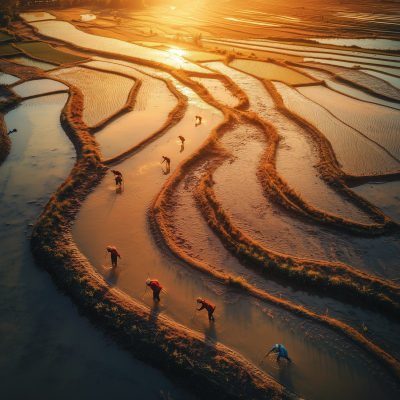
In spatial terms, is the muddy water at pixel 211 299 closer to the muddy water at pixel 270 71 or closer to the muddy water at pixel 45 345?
the muddy water at pixel 45 345

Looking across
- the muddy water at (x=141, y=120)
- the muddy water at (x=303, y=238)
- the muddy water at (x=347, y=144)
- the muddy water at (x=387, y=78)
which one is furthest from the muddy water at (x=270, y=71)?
the muddy water at (x=303, y=238)

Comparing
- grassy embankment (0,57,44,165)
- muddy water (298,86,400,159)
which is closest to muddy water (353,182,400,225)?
muddy water (298,86,400,159)

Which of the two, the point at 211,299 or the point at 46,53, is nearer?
the point at 211,299

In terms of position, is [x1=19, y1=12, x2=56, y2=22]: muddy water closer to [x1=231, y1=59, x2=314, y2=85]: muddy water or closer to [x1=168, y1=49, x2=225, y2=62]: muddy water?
[x1=168, y1=49, x2=225, y2=62]: muddy water

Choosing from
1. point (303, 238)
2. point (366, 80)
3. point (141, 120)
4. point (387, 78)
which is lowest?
point (303, 238)

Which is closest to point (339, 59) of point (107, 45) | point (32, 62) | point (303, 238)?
point (107, 45)

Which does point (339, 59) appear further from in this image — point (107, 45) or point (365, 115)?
point (107, 45)
